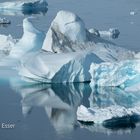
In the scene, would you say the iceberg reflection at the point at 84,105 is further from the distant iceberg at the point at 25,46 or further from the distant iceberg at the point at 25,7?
the distant iceberg at the point at 25,7

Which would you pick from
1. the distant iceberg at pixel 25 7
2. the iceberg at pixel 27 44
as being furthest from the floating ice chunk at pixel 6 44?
the distant iceberg at pixel 25 7

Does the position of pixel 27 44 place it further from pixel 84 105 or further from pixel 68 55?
pixel 84 105

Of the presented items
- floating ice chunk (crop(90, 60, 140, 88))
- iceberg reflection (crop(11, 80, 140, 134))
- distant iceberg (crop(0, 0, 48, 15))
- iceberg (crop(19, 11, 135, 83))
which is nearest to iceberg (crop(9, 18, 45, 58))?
iceberg (crop(19, 11, 135, 83))

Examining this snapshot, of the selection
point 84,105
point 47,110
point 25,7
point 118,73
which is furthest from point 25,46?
point 25,7

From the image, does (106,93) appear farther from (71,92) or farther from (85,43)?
(85,43)

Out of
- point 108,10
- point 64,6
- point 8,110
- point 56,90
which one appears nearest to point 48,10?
point 64,6

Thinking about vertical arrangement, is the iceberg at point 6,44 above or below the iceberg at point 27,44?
below
